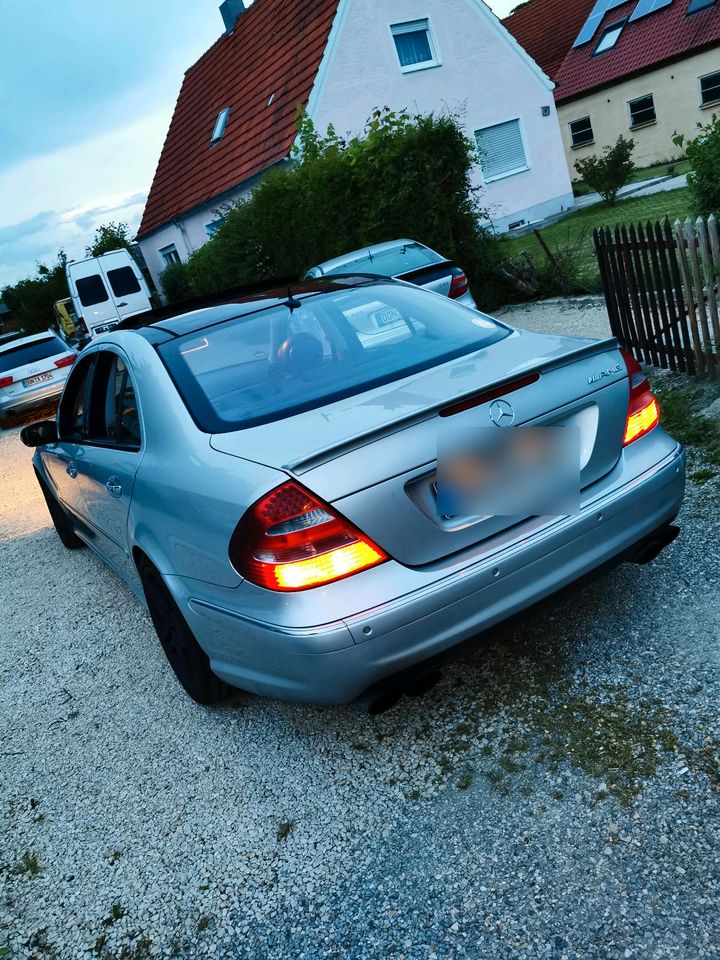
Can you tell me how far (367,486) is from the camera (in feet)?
8.67

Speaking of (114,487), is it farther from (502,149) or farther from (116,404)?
(502,149)

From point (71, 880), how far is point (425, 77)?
23547 millimetres

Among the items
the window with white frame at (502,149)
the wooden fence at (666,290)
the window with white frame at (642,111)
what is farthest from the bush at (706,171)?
the window with white frame at (642,111)

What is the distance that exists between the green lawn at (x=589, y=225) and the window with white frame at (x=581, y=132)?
40.3 ft

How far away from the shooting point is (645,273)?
656 centimetres

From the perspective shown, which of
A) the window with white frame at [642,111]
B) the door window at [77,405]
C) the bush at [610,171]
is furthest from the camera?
the window with white frame at [642,111]

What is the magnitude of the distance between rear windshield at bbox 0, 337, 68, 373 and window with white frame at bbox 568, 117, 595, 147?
24.4m

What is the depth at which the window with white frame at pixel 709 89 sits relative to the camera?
28.5 metres

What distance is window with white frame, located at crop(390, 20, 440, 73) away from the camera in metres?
22.6

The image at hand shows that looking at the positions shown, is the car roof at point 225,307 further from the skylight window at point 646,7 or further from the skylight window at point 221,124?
the skylight window at point 646,7

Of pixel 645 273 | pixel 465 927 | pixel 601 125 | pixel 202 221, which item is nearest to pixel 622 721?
pixel 465 927

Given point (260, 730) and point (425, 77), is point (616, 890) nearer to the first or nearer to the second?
point (260, 730)

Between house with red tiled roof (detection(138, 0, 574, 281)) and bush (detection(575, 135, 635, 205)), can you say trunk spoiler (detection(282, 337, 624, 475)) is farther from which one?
bush (detection(575, 135, 635, 205))

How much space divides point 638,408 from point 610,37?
112 ft
